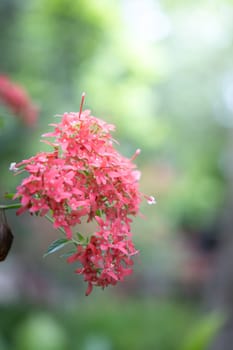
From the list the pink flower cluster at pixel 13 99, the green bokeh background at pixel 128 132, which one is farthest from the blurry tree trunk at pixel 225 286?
the pink flower cluster at pixel 13 99

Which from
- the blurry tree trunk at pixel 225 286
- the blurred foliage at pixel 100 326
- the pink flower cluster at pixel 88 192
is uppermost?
the pink flower cluster at pixel 88 192

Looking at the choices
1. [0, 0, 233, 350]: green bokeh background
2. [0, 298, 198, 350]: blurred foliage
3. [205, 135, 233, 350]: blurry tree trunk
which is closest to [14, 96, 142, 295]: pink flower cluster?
[0, 0, 233, 350]: green bokeh background

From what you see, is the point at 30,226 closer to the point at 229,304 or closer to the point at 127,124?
the point at 127,124

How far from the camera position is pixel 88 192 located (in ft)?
3.89

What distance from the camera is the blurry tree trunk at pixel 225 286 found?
161 inches

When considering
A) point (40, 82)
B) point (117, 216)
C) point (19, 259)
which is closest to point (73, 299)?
point (19, 259)

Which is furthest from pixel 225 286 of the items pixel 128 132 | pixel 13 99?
pixel 13 99

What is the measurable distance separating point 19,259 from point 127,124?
2.92 meters

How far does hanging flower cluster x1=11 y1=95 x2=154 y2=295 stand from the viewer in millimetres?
1136

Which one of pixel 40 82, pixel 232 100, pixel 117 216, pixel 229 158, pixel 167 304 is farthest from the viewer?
pixel 232 100

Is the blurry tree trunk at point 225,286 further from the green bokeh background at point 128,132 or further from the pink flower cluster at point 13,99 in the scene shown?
the pink flower cluster at point 13,99

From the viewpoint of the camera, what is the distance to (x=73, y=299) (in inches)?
276

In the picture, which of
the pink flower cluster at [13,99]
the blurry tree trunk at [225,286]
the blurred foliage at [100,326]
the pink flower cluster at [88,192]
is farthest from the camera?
the blurred foliage at [100,326]

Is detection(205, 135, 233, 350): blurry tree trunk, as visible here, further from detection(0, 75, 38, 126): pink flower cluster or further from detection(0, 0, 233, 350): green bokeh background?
detection(0, 75, 38, 126): pink flower cluster
